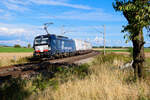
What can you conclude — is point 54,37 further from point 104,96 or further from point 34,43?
point 104,96

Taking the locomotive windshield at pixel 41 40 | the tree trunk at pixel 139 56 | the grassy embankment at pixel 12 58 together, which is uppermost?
the locomotive windshield at pixel 41 40

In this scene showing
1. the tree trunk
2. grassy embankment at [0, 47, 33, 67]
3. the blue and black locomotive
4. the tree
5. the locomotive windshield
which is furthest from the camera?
the locomotive windshield

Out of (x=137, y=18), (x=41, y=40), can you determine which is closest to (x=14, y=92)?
(x=137, y=18)

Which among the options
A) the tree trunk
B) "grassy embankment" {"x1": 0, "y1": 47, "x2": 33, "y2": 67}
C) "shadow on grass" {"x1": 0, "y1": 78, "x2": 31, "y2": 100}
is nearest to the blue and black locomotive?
"grassy embankment" {"x1": 0, "y1": 47, "x2": 33, "y2": 67}

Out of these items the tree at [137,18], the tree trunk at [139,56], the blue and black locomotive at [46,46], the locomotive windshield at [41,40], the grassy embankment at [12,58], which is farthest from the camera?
the locomotive windshield at [41,40]

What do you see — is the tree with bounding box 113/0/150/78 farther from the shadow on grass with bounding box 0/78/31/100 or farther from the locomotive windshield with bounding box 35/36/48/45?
the locomotive windshield with bounding box 35/36/48/45

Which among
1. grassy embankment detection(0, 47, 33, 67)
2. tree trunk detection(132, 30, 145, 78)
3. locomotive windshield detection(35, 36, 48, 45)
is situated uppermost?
locomotive windshield detection(35, 36, 48, 45)

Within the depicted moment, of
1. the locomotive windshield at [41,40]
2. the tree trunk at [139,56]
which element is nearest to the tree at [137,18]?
the tree trunk at [139,56]

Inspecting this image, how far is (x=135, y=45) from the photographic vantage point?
22.3ft

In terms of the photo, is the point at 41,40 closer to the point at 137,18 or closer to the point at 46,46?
the point at 46,46

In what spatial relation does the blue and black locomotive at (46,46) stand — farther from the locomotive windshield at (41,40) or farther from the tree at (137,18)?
the tree at (137,18)

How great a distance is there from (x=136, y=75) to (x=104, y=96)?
8.63 ft

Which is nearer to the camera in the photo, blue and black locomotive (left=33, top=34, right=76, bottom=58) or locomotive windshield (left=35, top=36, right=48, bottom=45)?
blue and black locomotive (left=33, top=34, right=76, bottom=58)


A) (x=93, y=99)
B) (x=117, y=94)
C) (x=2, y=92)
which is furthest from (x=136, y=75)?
(x=2, y=92)
